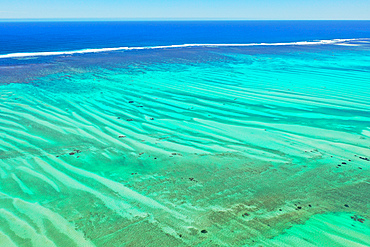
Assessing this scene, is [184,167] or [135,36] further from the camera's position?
[135,36]

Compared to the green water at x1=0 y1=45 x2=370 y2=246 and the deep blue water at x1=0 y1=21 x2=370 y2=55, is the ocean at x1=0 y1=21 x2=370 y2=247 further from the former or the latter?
the deep blue water at x1=0 y1=21 x2=370 y2=55

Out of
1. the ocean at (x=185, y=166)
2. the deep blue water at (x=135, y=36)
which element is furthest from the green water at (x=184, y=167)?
the deep blue water at (x=135, y=36)

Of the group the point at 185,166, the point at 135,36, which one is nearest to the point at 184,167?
the point at 185,166

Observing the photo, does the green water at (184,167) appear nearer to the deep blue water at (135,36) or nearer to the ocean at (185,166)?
the ocean at (185,166)

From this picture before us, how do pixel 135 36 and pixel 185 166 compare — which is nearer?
pixel 185 166

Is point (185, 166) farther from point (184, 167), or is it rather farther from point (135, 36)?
point (135, 36)

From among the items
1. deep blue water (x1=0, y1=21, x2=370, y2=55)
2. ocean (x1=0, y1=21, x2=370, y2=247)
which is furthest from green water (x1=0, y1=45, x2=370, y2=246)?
deep blue water (x1=0, y1=21, x2=370, y2=55)

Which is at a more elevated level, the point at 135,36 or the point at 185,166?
the point at 135,36

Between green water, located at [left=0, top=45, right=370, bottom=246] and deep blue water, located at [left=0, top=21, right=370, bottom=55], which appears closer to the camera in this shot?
green water, located at [left=0, top=45, right=370, bottom=246]

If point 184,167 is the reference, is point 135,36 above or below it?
above

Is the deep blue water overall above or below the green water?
above
